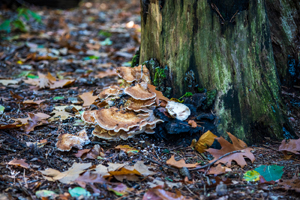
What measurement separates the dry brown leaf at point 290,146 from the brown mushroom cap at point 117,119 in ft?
4.74

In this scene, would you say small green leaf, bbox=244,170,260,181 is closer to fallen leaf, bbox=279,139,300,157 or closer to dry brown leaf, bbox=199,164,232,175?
dry brown leaf, bbox=199,164,232,175

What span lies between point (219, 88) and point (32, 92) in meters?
3.23

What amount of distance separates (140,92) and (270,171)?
4.85 feet

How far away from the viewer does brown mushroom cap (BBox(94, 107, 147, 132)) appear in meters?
2.77

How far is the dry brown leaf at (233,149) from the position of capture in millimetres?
2643

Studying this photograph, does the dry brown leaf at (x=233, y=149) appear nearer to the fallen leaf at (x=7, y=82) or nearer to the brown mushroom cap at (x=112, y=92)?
the brown mushroom cap at (x=112, y=92)

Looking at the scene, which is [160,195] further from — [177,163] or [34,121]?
[34,121]

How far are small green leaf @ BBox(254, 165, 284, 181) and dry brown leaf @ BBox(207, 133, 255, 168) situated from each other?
147mm

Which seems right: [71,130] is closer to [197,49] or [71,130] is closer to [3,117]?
[3,117]

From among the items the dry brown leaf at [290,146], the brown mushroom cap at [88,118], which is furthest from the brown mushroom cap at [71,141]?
the dry brown leaf at [290,146]

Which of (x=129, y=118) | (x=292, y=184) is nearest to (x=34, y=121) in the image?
(x=129, y=118)

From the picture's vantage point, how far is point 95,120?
9.30 feet

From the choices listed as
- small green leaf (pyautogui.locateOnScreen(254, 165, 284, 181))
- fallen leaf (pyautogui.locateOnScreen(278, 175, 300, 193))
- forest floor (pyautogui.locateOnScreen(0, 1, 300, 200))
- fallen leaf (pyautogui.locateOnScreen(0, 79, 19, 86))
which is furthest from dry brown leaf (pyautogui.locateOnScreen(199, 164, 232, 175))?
fallen leaf (pyautogui.locateOnScreen(0, 79, 19, 86))

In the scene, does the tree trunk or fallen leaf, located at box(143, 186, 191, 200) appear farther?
the tree trunk
